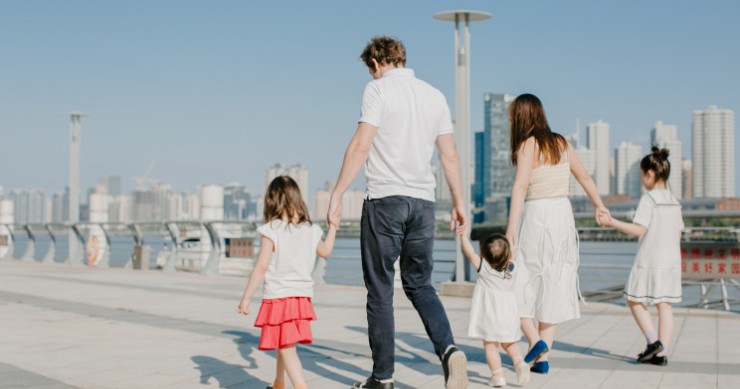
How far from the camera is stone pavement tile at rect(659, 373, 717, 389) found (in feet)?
→ 15.6

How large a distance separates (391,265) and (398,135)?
0.68 m

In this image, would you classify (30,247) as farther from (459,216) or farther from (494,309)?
(459,216)

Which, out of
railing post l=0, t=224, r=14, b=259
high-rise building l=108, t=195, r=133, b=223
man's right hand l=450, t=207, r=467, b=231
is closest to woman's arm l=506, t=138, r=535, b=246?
man's right hand l=450, t=207, r=467, b=231

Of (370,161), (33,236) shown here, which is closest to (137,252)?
(33,236)

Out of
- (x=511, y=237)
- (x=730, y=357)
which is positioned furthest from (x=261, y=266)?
(x=730, y=357)

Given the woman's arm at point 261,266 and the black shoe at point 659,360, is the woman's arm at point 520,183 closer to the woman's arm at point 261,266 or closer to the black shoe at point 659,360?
the black shoe at point 659,360

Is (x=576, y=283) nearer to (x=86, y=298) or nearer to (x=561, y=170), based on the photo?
(x=561, y=170)

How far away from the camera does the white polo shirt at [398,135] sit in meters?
4.36

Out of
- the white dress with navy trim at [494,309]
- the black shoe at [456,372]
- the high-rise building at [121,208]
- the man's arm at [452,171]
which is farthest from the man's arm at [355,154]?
the high-rise building at [121,208]

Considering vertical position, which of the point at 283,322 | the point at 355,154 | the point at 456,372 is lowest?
the point at 456,372

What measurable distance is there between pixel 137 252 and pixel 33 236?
23.6ft

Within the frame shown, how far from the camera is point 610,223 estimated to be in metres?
5.44

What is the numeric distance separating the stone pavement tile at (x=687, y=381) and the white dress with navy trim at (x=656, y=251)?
0.65m

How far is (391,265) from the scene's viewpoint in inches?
173
